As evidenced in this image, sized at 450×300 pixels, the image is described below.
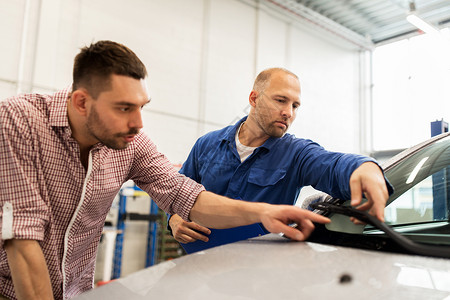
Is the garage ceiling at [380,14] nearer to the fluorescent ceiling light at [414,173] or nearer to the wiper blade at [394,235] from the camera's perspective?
the fluorescent ceiling light at [414,173]

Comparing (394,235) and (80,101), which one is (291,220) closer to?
(394,235)

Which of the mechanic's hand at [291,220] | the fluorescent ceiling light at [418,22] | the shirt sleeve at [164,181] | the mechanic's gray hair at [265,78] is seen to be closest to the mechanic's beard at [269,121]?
the mechanic's gray hair at [265,78]

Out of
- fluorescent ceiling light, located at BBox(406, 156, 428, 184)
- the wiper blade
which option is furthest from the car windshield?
the wiper blade

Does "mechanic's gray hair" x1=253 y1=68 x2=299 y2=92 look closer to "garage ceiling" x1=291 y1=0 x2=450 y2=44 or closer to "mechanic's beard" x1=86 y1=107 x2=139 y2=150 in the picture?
"mechanic's beard" x1=86 y1=107 x2=139 y2=150

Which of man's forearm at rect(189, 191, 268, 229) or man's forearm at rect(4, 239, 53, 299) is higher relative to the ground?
man's forearm at rect(189, 191, 268, 229)

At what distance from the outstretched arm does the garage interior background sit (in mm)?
4626

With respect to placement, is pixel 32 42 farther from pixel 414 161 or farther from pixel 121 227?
pixel 414 161

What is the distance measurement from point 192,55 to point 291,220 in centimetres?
599

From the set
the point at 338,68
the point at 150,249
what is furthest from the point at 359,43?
the point at 150,249

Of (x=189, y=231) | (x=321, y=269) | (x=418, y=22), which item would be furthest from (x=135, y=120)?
(x=418, y=22)

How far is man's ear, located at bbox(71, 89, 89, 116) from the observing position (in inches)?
45.8

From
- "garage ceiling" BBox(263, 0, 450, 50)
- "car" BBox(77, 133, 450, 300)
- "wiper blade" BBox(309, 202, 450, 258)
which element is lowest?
"car" BBox(77, 133, 450, 300)

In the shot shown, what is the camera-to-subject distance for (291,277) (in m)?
0.82

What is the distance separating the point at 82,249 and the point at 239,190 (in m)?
0.70
